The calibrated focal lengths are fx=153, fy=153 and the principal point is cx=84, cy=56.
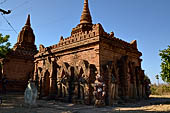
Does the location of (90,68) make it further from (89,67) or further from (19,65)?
(19,65)

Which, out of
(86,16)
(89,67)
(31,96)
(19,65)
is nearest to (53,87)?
(31,96)

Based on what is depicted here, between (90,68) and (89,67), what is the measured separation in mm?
119

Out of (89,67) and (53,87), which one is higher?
(89,67)

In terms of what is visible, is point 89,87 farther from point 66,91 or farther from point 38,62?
point 38,62

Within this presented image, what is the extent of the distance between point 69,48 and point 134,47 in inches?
309

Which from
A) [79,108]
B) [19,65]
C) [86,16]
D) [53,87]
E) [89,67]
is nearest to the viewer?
[79,108]

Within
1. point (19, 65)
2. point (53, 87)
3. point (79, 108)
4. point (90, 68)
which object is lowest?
point (79, 108)

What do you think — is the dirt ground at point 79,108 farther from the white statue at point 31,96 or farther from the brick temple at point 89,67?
the brick temple at point 89,67

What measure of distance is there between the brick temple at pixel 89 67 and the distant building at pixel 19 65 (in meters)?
6.51

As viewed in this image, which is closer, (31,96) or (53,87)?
(31,96)

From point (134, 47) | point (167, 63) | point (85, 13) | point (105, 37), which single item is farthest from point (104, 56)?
point (85, 13)

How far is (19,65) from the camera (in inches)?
984

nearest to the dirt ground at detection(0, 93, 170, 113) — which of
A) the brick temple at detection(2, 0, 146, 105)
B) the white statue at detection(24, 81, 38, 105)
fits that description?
the white statue at detection(24, 81, 38, 105)

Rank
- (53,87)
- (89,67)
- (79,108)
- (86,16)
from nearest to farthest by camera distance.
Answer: (79,108), (89,67), (53,87), (86,16)
